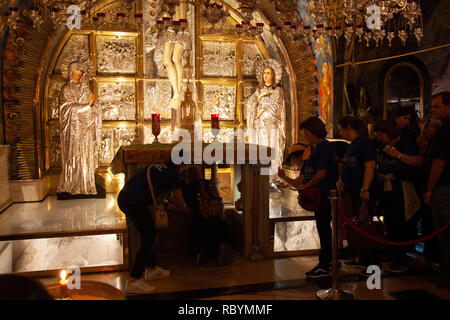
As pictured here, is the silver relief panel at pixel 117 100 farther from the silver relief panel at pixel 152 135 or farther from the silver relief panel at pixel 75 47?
the silver relief panel at pixel 75 47

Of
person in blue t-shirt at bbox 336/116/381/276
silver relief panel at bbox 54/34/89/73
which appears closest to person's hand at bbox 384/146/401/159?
person in blue t-shirt at bbox 336/116/381/276

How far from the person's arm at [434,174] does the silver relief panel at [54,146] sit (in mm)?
7207

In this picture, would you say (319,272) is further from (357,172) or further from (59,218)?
(59,218)

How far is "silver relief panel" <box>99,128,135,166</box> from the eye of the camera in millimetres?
9148

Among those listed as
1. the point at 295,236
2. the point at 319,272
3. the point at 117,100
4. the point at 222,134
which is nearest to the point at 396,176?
the point at 319,272

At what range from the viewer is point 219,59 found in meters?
9.66

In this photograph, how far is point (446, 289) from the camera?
4219 mm

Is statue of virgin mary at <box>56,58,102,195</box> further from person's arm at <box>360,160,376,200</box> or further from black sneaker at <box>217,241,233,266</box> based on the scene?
person's arm at <box>360,160,376,200</box>

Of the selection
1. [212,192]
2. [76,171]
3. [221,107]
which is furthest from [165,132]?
[212,192]

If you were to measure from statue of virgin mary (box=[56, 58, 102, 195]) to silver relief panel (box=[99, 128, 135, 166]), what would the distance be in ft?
1.57

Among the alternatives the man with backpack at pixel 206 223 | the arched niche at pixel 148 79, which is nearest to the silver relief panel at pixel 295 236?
the man with backpack at pixel 206 223

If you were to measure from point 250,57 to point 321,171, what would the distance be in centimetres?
612
